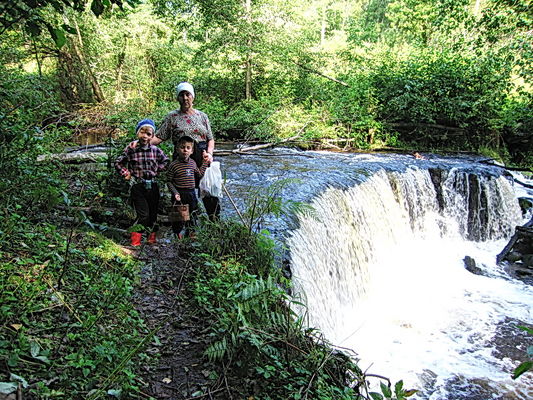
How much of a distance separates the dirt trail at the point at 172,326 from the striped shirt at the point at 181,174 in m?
0.76

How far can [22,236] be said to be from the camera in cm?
386

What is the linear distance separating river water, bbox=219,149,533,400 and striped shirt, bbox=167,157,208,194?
1260 mm

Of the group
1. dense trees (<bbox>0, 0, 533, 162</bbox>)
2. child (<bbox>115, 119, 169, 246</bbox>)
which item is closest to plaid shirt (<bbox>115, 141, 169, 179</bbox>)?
child (<bbox>115, 119, 169, 246</bbox>)

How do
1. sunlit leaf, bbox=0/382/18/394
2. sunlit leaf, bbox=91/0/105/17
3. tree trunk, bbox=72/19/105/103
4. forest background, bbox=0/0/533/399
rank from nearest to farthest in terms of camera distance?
sunlit leaf, bbox=0/382/18/394, sunlit leaf, bbox=91/0/105/17, forest background, bbox=0/0/533/399, tree trunk, bbox=72/19/105/103

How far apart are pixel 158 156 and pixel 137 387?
3367 millimetres

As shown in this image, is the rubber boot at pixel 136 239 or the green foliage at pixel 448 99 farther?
the green foliage at pixel 448 99

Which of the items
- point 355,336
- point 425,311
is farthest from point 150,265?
point 425,311

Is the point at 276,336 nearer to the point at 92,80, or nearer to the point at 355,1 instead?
the point at 92,80

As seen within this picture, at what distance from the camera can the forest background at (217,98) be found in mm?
3279

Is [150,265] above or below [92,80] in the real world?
below

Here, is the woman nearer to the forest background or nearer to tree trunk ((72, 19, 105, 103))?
the forest background

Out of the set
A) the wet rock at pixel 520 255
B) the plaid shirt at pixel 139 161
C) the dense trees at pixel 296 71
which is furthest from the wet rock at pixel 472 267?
the plaid shirt at pixel 139 161

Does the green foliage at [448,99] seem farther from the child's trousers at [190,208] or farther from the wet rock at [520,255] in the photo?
the child's trousers at [190,208]

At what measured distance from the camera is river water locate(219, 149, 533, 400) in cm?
552
